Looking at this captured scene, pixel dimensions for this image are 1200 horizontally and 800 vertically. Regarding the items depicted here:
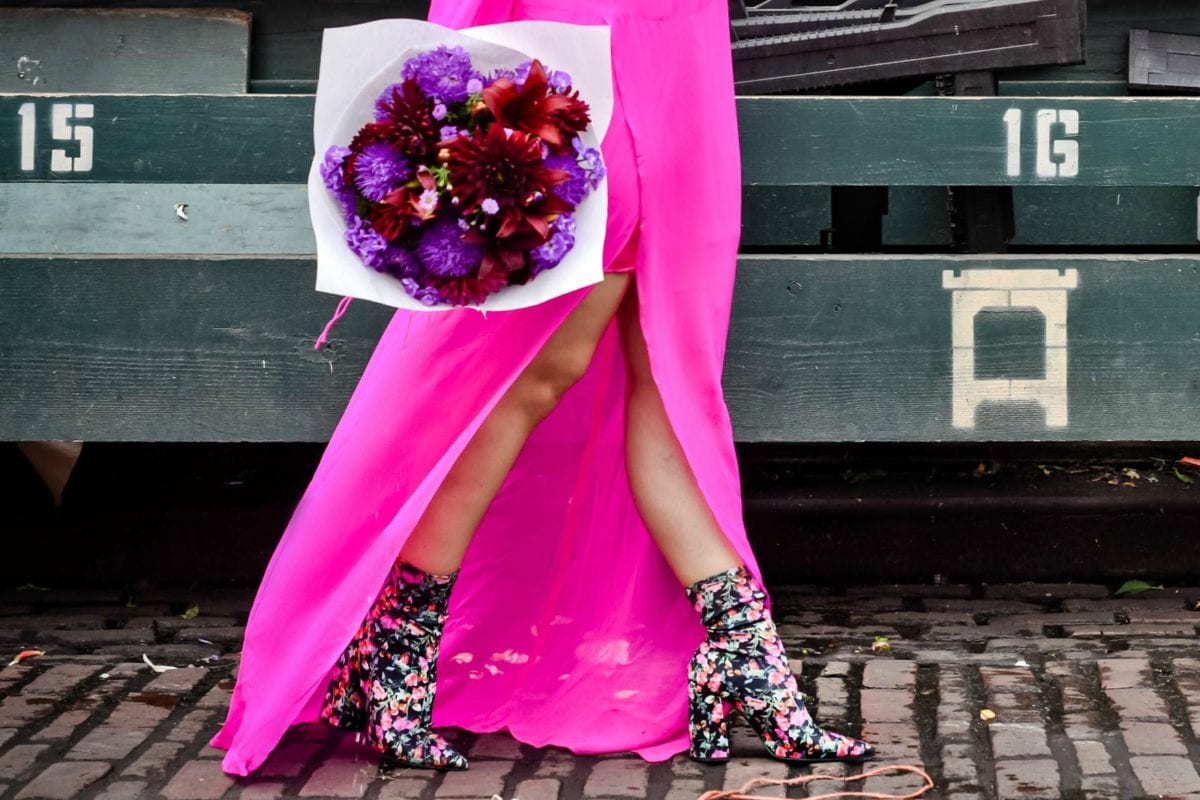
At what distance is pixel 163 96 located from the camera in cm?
399

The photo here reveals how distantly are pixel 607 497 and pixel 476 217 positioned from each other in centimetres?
90

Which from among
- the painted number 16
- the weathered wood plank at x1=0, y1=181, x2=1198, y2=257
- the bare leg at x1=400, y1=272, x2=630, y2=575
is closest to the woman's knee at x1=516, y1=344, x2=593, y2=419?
the bare leg at x1=400, y1=272, x2=630, y2=575

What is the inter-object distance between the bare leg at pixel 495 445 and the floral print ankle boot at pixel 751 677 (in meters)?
0.44

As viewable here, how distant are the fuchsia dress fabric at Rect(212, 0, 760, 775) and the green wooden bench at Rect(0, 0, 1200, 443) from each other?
83cm

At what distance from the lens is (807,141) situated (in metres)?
3.96

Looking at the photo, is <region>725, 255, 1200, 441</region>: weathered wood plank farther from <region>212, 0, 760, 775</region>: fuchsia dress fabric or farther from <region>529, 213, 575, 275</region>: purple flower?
<region>529, 213, 575, 275</region>: purple flower

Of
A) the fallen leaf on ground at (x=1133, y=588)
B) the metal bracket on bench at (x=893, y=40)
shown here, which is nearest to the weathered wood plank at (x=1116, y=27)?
the metal bracket on bench at (x=893, y=40)

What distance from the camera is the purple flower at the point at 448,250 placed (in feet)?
8.63

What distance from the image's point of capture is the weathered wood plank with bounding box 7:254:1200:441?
3959 mm

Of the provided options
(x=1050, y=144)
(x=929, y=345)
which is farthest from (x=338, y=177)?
(x=1050, y=144)

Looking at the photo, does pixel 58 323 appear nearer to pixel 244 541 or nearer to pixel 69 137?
pixel 69 137

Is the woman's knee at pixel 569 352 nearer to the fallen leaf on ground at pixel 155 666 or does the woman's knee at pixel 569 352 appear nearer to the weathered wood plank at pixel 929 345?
the weathered wood plank at pixel 929 345

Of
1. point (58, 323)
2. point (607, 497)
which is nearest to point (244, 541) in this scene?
point (58, 323)

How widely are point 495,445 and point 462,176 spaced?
0.58 metres
